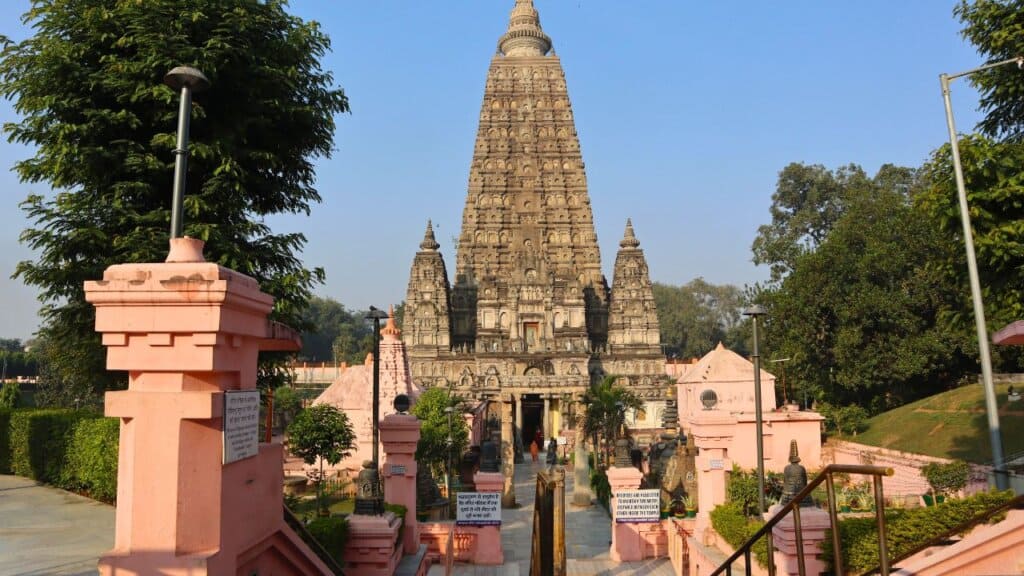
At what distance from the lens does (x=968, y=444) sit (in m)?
26.6

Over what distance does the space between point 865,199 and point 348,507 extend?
35.1 metres

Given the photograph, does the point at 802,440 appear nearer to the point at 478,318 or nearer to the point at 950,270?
the point at 950,270

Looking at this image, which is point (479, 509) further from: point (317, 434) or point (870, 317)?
point (870, 317)

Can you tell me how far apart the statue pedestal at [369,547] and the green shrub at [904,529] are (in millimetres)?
6221

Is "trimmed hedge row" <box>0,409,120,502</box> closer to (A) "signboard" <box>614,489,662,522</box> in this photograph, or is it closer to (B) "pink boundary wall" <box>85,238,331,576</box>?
(A) "signboard" <box>614,489,662,522</box>

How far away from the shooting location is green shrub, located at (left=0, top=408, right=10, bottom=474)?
24.5m

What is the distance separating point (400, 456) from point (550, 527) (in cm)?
374

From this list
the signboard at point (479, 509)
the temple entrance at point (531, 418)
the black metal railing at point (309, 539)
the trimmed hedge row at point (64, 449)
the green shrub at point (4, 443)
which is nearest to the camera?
the black metal railing at point (309, 539)

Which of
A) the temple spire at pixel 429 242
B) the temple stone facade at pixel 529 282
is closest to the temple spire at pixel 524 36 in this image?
the temple stone facade at pixel 529 282

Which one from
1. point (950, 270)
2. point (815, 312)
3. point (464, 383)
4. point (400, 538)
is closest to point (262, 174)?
point (400, 538)

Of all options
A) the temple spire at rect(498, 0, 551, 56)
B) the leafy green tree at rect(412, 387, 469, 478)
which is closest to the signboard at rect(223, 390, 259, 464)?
the leafy green tree at rect(412, 387, 469, 478)

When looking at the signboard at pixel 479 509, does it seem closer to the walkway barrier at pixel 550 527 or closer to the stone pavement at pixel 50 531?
the walkway barrier at pixel 550 527

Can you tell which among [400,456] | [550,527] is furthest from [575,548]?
[550,527]

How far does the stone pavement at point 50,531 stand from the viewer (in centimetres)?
1225
